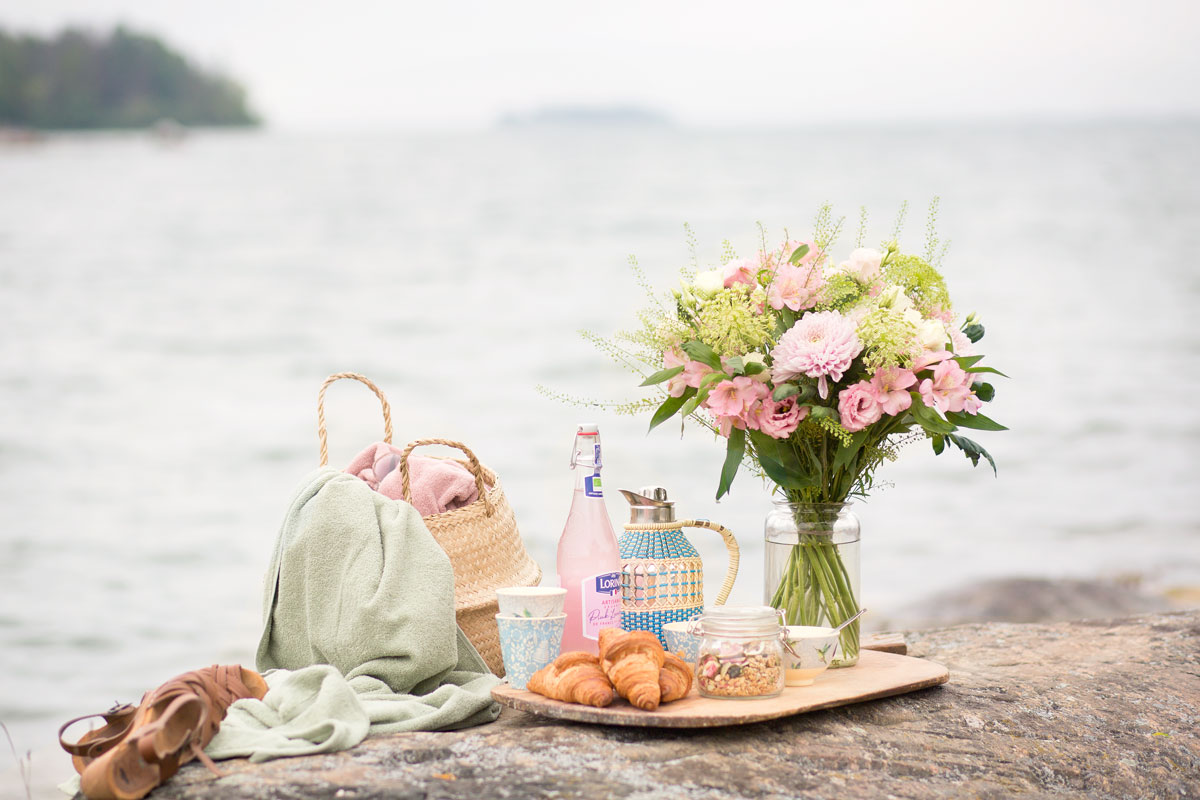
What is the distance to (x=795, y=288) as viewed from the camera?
2281mm

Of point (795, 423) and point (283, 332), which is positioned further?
point (283, 332)

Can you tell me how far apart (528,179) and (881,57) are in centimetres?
608

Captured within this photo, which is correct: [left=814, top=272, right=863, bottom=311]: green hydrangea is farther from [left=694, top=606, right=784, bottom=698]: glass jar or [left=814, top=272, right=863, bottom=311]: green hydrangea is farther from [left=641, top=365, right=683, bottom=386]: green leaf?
[left=694, top=606, right=784, bottom=698]: glass jar

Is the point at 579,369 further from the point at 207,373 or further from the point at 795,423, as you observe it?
Result: the point at 795,423

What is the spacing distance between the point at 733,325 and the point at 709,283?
0.46 ft

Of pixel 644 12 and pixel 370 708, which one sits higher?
pixel 644 12

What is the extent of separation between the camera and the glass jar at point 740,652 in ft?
6.91

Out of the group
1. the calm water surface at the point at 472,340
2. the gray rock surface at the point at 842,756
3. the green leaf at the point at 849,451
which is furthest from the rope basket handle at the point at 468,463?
the calm water surface at the point at 472,340

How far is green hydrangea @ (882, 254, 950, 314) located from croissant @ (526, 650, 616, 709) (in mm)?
1066

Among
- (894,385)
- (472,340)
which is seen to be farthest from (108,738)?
(472,340)

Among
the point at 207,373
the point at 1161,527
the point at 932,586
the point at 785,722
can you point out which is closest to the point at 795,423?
the point at 785,722

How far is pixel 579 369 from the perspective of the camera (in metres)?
12.2

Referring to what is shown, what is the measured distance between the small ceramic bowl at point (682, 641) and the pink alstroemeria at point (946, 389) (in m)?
0.70

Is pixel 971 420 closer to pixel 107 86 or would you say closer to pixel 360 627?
pixel 360 627
